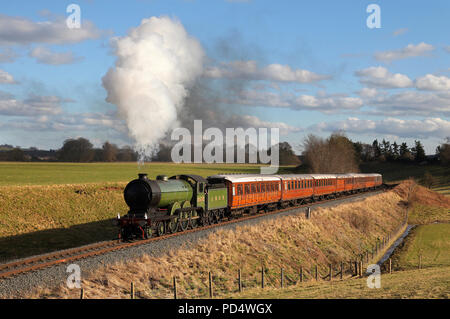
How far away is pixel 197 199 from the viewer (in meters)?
24.5

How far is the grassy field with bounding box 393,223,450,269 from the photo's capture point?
105ft

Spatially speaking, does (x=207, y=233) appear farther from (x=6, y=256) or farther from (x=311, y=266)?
(x=6, y=256)

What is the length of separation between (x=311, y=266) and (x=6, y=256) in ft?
58.0

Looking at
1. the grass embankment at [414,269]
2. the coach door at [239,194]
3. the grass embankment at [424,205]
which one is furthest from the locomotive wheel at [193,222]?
the grass embankment at [424,205]

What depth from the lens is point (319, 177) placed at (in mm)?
46844

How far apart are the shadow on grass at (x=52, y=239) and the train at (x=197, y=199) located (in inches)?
266

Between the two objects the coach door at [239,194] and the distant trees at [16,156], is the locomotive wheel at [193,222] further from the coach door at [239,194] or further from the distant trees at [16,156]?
the distant trees at [16,156]

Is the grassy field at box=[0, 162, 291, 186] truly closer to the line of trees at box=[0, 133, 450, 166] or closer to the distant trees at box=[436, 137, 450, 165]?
the line of trees at box=[0, 133, 450, 166]

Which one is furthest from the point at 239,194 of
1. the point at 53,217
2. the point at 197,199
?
the point at 53,217

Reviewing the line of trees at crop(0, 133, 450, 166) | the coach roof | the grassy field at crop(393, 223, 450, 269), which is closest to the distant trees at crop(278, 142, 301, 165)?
the line of trees at crop(0, 133, 450, 166)

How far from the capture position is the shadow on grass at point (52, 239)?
972 inches

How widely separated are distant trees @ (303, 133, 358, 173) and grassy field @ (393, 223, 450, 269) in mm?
49079

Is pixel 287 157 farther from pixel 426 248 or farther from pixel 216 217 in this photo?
pixel 216 217
